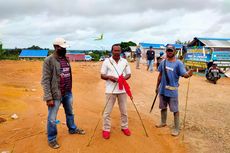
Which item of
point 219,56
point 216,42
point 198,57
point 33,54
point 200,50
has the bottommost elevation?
point 33,54

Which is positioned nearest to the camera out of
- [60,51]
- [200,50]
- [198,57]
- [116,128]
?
[60,51]

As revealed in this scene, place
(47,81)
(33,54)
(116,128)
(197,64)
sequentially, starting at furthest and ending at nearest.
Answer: (33,54) < (197,64) < (116,128) < (47,81)

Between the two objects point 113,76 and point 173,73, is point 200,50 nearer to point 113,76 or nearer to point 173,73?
point 173,73

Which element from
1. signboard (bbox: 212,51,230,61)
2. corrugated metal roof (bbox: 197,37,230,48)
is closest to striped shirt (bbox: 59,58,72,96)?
signboard (bbox: 212,51,230,61)

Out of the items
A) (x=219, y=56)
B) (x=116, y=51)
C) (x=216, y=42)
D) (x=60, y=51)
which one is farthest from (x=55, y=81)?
(x=216, y=42)

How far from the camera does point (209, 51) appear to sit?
16.3 meters

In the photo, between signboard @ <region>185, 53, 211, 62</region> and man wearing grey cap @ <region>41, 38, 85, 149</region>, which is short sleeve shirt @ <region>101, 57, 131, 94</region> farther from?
signboard @ <region>185, 53, 211, 62</region>

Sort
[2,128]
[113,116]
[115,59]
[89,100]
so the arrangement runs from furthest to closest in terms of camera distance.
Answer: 1. [89,100]
2. [113,116]
3. [2,128]
4. [115,59]

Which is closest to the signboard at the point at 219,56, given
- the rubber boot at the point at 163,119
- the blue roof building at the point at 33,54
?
the rubber boot at the point at 163,119

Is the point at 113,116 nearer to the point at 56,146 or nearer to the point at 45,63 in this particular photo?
the point at 56,146

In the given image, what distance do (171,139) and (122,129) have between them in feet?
3.45

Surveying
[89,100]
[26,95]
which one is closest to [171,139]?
[89,100]

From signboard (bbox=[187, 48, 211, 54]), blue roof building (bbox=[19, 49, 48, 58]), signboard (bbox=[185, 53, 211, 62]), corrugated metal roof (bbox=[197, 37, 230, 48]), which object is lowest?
blue roof building (bbox=[19, 49, 48, 58])

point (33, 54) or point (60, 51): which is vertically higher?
point (60, 51)
